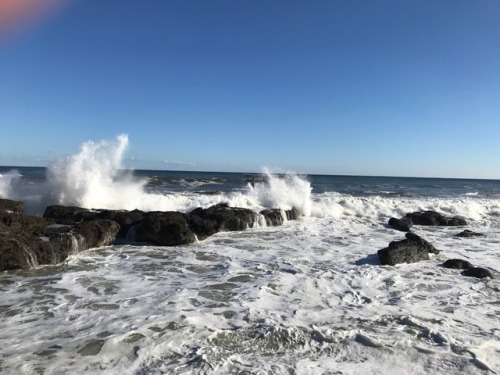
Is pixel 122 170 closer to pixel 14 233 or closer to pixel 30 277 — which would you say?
pixel 14 233

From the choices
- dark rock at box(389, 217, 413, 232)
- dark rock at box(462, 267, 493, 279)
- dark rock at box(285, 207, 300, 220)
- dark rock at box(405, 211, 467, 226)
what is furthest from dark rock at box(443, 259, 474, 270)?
dark rock at box(405, 211, 467, 226)

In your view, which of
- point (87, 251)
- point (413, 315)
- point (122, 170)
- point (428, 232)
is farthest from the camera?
point (122, 170)

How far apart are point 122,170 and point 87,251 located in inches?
322

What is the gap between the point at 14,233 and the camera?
8539 mm

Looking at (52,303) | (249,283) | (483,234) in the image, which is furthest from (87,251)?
(483,234)

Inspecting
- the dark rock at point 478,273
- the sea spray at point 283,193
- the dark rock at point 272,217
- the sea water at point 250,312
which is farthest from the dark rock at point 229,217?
the dark rock at point 478,273

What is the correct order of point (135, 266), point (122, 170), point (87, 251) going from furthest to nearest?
point (122, 170)
point (87, 251)
point (135, 266)

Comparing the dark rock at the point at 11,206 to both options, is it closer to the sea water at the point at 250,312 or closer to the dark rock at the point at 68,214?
the dark rock at the point at 68,214

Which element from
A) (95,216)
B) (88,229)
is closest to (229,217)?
(95,216)

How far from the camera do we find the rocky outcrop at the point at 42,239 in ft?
25.2

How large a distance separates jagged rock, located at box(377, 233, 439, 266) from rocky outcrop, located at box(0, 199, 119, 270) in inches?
260

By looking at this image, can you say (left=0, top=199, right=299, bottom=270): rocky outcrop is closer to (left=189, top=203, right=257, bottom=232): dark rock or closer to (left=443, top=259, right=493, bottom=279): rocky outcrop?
(left=189, top=203, right=257, bottom=232): dark rock

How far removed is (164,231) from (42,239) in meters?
2.94

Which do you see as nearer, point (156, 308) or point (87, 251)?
point (156, 308)
